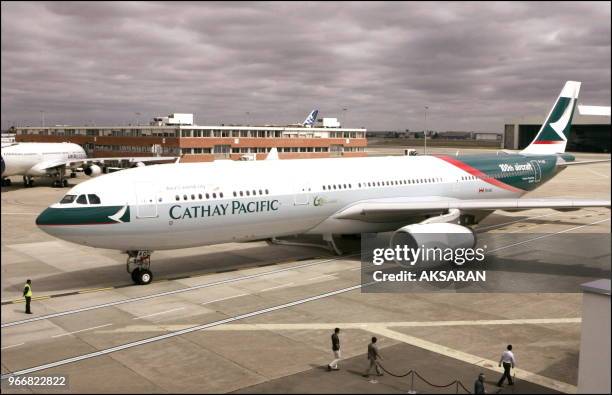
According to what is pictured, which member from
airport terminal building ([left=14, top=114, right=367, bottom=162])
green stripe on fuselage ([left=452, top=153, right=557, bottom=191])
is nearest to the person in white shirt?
green stripe on fuselage ([left=452, top=153, right=557, bottom=191])

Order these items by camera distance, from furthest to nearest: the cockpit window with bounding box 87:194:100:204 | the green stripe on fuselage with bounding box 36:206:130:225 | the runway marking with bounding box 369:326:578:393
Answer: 1. the cockpit window with bounding box 87:194:100:204
2. the green stripe on fuselage with bounding box 36:206:130:225
3. the runway marking with bounding box 369:326:578:393

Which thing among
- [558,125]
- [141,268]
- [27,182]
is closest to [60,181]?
[27,182]

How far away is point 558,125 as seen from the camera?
41.0m

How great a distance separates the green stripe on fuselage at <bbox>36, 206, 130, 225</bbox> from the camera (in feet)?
68.0

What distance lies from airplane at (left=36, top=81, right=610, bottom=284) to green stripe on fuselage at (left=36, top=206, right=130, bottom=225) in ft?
0.13

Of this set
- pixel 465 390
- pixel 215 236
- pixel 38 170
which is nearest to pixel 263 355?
pixel 465 390

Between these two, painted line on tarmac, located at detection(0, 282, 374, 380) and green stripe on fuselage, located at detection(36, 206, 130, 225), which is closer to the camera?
painted line on tarmac, located at detection(0, 282, 374, 380)

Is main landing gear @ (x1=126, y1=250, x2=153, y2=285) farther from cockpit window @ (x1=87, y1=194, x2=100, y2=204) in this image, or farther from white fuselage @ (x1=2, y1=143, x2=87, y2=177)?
white fuselage @ (x1=2, y1=143, x2=87, y2=177)

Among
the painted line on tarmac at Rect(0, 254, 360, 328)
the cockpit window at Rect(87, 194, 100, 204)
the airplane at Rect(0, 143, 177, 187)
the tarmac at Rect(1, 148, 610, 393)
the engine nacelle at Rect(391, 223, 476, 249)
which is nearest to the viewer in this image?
the tarmac at Rect(1, 148, 610, 393)

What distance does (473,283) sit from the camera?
77.1ft

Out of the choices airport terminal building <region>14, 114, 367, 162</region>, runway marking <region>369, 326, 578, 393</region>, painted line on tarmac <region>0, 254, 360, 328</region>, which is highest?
airport terminal building <region>14, 114, 367, 162</region>

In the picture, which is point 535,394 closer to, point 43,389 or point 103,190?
point 43,389

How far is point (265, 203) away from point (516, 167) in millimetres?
21152

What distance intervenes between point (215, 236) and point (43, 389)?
36.6 ft
